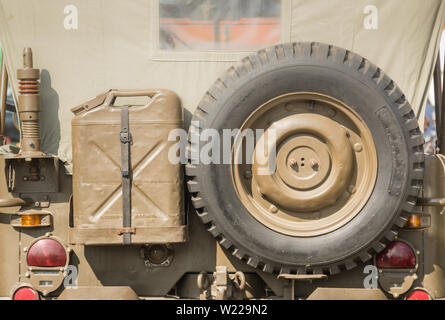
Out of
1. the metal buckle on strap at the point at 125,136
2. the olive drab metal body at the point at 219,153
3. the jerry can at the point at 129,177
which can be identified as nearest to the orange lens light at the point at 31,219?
the olive drab metal body at the point at 219,153

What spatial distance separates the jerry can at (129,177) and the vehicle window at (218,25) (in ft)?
1.57

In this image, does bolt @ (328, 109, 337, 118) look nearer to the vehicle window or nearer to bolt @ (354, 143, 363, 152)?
bolt @ (354, 143, 363, 152)

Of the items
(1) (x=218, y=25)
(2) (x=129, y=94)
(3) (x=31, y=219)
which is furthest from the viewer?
(1) (x=218, y=25)

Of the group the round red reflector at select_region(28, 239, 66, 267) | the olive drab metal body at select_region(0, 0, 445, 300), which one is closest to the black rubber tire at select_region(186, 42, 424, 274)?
the olive drab metal body at select_region(0, 0, 445, 300)

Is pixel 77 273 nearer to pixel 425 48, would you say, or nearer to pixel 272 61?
pixel 272 61

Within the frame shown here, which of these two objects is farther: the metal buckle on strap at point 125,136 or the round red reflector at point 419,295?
the round red reflector at point 419,295

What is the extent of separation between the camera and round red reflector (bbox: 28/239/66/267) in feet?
10.2

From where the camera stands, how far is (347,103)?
2.96 meters

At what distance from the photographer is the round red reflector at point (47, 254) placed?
3.12m

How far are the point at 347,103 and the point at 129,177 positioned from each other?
46.2 inches

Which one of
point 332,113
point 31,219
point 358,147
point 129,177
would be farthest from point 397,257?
point 31,219

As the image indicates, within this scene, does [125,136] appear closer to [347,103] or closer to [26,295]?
[26,295]
